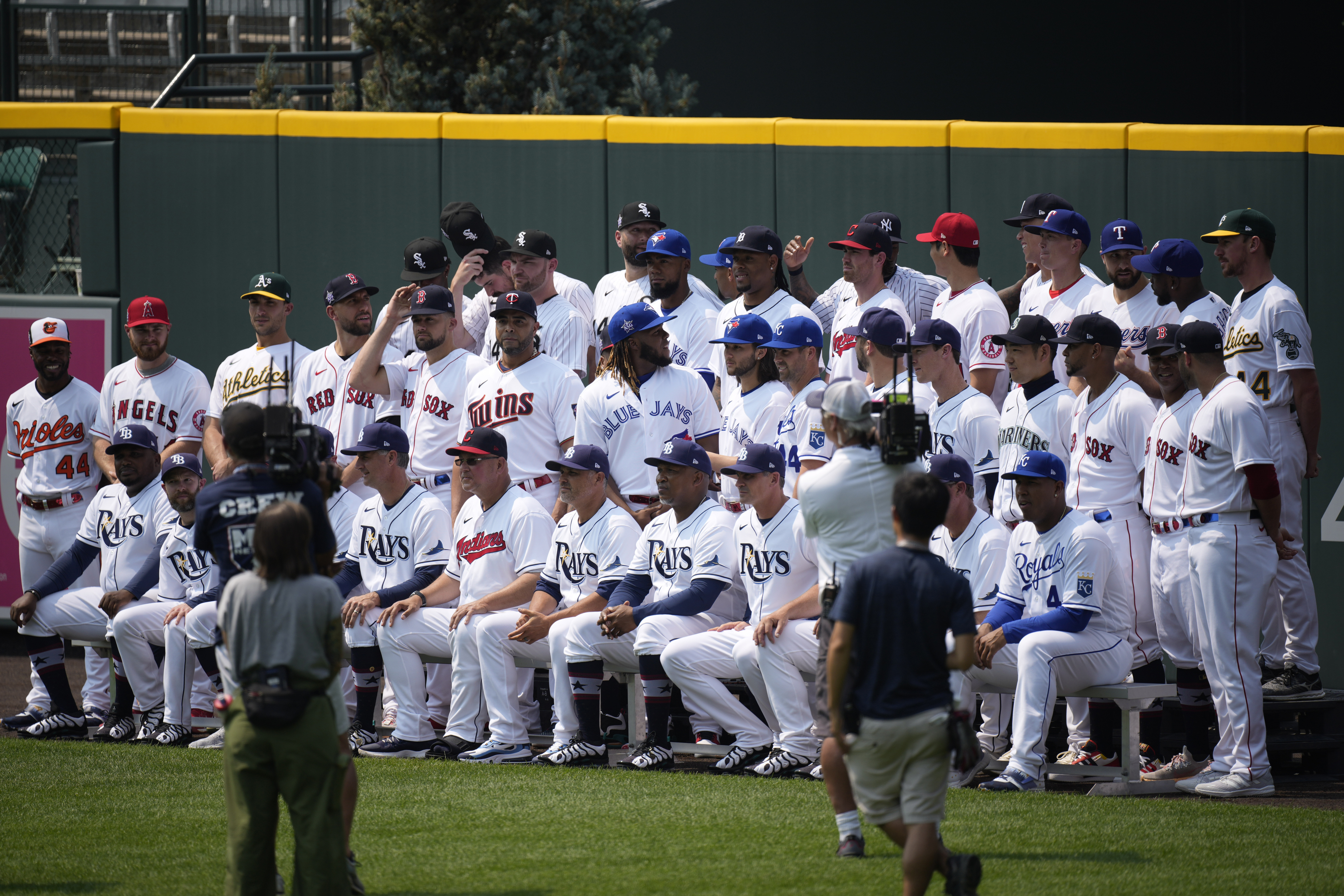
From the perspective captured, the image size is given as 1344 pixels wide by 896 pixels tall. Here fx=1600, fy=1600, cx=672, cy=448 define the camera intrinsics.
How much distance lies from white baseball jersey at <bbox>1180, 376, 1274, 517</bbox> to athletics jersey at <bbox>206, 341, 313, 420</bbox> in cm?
490

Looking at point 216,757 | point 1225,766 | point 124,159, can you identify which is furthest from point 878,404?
point 124,159

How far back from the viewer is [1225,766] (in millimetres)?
6793

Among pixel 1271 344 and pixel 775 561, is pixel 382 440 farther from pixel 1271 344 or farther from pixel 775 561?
pixel 1271 344

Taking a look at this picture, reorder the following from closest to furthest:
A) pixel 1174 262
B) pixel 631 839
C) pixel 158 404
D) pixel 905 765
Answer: pixel 905 765
pixel 631 839
pixel 1174 262
pixel 158 404

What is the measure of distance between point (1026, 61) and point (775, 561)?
9944mm

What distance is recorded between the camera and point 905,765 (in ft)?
15.5

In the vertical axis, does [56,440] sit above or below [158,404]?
below

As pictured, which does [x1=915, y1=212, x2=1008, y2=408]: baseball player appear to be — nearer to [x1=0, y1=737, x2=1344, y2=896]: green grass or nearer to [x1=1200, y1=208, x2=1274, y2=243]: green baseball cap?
[x1=1200, y1=208, x2=1274, y2=243]: green baseball cap

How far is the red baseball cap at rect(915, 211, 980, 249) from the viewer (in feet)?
27.1

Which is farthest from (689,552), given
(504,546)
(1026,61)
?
(1026,61)

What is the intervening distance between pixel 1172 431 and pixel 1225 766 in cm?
144

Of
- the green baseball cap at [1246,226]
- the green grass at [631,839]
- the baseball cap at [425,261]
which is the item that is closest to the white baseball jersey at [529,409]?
the baseball cap at [425,261]

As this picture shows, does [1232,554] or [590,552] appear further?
[590,552]

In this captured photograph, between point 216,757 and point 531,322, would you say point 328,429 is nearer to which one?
point 531,322
